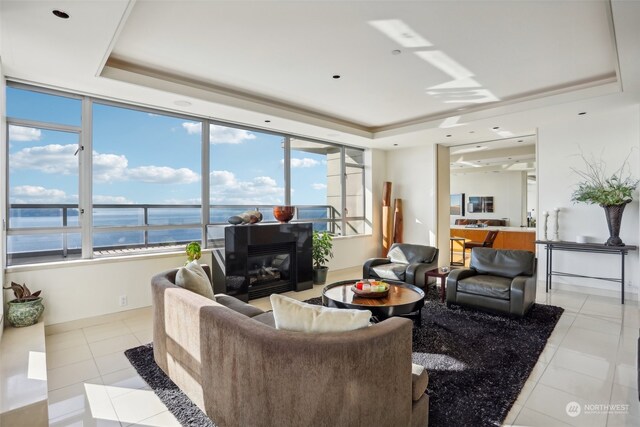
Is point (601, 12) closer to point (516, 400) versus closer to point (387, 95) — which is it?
point (387, 95)

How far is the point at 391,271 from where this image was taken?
491 cm

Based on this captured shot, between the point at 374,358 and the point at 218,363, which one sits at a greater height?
the point at 374,358

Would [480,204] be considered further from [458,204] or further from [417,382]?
[417,382]

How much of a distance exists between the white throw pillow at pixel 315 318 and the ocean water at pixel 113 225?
3348mm

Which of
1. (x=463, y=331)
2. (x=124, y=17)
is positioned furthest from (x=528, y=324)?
(x=124, y=17)

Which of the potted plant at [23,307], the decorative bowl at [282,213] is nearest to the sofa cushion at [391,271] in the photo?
the decorative bowl at [282,213]

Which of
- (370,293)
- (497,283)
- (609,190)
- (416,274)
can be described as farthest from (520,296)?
(609,190)

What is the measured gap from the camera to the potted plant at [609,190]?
4590 millimetres

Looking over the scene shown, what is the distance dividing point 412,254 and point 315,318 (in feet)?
12.7

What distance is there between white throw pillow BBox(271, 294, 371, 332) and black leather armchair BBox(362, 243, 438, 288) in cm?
324

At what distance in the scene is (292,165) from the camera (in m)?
6.18

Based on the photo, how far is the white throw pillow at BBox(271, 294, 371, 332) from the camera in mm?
1679

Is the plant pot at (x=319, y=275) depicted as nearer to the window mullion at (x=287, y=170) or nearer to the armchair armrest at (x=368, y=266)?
the armchair armrest at (x=368, y=266)

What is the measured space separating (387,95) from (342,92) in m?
0.65
